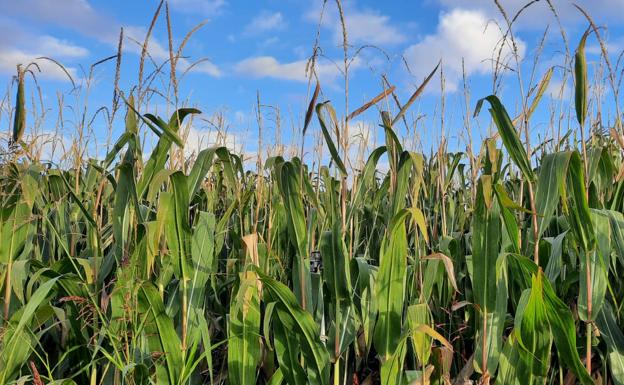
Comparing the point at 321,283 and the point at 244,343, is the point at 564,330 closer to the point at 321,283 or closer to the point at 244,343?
the point at 321,283

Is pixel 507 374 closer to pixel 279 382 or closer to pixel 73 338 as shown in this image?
pixel 279 382

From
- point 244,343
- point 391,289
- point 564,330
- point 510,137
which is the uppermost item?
point 510,137

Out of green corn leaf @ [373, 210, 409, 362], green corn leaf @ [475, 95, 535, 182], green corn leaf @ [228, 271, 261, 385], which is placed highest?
green corn leaf @ [475, 95, 535, 182]

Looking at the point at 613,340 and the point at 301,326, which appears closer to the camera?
the point at 301,326

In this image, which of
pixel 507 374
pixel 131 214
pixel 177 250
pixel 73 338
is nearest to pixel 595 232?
pixel 507 374

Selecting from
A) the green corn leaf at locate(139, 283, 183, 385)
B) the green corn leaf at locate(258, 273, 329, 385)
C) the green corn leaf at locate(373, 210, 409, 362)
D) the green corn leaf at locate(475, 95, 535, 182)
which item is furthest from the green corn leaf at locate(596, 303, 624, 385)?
the green corn leaf at locate(139, 283, 183, 385)

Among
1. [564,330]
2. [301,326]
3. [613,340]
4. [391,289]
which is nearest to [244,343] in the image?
[301,326]

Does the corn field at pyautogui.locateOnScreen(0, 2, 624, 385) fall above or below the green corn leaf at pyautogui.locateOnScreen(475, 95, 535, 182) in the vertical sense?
below

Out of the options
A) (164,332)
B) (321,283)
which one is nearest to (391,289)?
(321,283)

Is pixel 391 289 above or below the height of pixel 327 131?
below

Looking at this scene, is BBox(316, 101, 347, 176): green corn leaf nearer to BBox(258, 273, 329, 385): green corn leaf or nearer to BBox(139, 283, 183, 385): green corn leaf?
BBox(258, 273, 329, 385): green corn leaf

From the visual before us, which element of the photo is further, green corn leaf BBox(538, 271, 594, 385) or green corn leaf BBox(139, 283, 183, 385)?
green corn leaf BBox(139, 283, 183, 385)

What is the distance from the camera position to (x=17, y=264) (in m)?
2.08

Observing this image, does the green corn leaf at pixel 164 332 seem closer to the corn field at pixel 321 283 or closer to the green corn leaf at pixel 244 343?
the corn field at pixel 321 283
